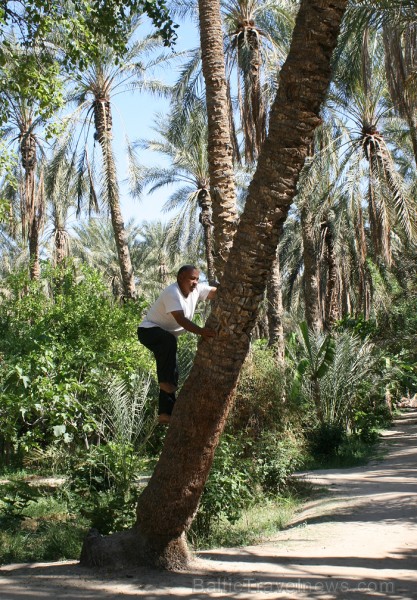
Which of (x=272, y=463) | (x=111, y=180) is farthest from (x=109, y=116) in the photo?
(x=272, y=463)

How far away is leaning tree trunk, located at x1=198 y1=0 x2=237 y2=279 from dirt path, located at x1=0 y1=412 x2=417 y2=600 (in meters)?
3.84

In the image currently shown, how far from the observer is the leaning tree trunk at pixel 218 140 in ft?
34.9

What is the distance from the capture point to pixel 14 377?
12.0 metres

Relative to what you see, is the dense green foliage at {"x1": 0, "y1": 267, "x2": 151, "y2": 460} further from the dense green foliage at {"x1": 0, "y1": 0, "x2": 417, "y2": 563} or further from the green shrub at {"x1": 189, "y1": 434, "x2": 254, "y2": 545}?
the green shrub at {"x1": 189, "y1": 434, "x2": 254, "y2": 545}

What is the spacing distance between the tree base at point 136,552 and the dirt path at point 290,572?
0.39 ft

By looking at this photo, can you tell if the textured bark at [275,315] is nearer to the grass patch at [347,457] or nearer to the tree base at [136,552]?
the grass patch at [347,457]

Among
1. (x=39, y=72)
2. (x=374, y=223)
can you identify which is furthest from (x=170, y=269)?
(x=39, y=72)

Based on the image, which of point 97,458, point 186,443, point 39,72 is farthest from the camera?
point 39,72

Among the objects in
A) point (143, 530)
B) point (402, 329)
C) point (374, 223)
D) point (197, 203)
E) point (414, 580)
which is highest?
point (197, 203)

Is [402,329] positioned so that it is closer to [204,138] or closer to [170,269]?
[204,138]

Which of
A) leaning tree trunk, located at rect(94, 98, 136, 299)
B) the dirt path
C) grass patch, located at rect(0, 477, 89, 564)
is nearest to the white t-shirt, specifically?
the dirt path

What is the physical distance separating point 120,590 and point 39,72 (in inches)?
284

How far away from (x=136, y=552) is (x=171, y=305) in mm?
2224

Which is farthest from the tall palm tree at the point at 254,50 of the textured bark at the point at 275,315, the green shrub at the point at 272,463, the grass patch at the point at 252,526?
the grass patch at the point at 252,526
